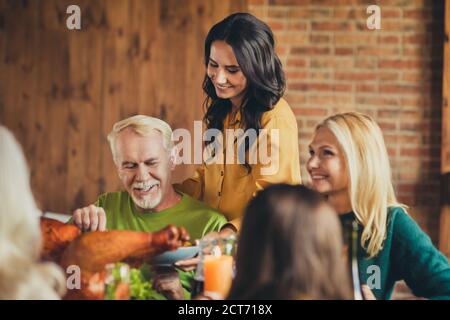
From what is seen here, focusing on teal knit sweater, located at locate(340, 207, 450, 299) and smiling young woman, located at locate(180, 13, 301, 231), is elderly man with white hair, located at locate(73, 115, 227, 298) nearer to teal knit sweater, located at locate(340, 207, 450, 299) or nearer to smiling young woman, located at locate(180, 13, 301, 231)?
smiling young woman, located at locate(180, 13, 301, 231)

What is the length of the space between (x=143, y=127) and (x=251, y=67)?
0.43 m

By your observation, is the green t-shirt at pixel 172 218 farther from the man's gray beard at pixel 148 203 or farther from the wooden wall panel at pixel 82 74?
the wooden wall panel at pixel 82 74

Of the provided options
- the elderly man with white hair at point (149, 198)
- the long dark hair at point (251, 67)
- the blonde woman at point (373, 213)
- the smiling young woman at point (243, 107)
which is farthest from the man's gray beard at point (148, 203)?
the blonde woman at point (373, 213)

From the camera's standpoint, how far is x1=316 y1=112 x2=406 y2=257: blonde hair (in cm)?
262

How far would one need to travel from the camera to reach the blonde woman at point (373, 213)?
2607mm

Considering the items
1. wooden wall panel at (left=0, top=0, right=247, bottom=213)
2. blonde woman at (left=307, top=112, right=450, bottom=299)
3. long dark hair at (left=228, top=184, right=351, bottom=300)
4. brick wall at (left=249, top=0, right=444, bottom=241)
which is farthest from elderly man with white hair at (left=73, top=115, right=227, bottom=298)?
long dark hair at (left=228, top=184, right=351, bottom=300)

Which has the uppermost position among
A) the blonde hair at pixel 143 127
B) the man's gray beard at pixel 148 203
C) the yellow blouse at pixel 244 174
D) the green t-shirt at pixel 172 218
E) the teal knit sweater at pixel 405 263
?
the blonde hair at pixel 143 127

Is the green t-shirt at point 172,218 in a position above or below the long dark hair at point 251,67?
below

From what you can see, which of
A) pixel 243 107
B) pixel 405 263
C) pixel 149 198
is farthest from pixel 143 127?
pixel 405 263

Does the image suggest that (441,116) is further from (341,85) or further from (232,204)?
(232,204)

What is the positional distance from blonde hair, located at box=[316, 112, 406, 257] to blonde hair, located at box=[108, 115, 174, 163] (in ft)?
1.69

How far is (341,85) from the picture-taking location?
2797mm
